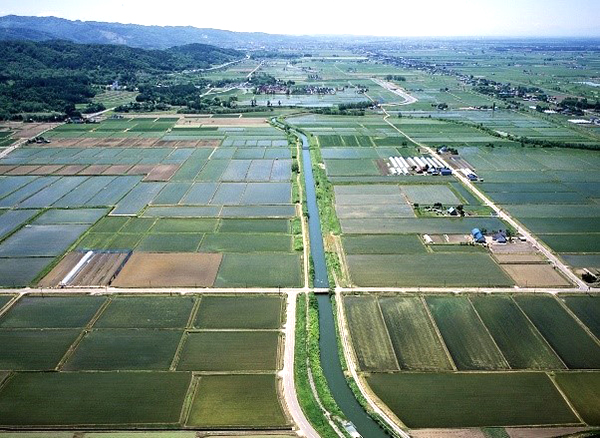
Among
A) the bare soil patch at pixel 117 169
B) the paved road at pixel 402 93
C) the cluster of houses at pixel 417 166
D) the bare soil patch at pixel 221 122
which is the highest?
the paved road at pixel 402 93

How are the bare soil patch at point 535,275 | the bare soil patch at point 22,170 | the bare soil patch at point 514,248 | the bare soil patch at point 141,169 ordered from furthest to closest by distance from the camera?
1. the bare soil patch at point 141,169
2. the bare soil patch at point 22,170
3. the bare soil patch at point 514,248
4. the bare soil patch at point 535,275

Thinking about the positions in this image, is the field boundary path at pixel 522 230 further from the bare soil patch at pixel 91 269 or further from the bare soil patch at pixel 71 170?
the bare soil patch at pixel 71 170

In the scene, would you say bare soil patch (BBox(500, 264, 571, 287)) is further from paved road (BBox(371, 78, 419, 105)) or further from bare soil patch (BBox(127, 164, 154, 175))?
paved road (BBox(371, 78, 419, 105))

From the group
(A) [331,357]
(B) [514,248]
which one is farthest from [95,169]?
(B) [514,248]

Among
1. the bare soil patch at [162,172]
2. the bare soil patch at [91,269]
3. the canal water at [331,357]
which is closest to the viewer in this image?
the canal water at [331,357]

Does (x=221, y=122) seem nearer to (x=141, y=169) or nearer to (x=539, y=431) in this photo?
(x=141, y=169)

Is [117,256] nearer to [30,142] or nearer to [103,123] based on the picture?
[30,142]

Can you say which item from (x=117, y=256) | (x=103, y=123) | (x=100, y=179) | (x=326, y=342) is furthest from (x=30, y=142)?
(x=326, y=342)

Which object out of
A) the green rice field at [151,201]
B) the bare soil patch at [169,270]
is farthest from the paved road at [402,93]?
the bare soil patch at [169,270]
